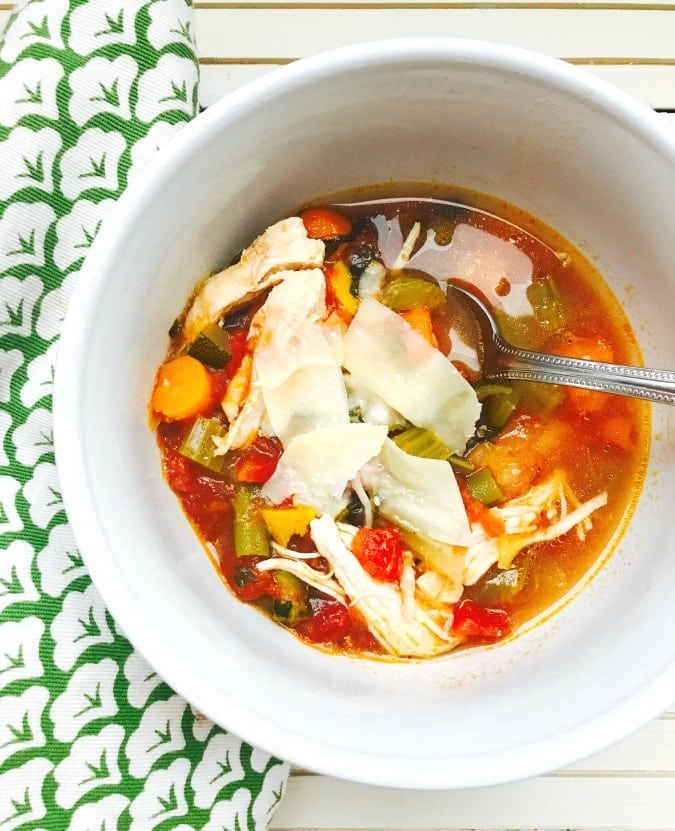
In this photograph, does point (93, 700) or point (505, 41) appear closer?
point (93, 700)

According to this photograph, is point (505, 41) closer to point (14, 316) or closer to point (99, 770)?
point (14, 316)

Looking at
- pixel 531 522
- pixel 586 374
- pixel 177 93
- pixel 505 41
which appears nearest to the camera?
pixel 586 374

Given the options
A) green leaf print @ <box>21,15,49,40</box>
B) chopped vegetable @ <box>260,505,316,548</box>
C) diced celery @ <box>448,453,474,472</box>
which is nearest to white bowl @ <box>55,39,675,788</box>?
chopped vegetable @ <box>260,505,316,548</box>

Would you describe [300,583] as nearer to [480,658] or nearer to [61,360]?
[480,658]

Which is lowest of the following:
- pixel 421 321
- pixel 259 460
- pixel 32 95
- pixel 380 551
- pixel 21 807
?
pixel 21 807

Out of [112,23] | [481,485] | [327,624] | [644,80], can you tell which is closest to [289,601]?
[327,624]

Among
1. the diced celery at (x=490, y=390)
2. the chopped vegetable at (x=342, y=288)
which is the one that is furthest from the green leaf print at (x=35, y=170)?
the diced celery at (x=490, y=390)

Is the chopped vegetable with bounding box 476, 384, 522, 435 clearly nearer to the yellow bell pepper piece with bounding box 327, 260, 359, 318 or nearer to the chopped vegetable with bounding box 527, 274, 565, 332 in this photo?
the chopped vegetable with bounding box 527, 274, 565, 332

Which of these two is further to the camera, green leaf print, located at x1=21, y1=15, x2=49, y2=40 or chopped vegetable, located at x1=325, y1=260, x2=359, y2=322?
chopped vegetable, located at x1=325, y1=260, x2=359, y2=322
